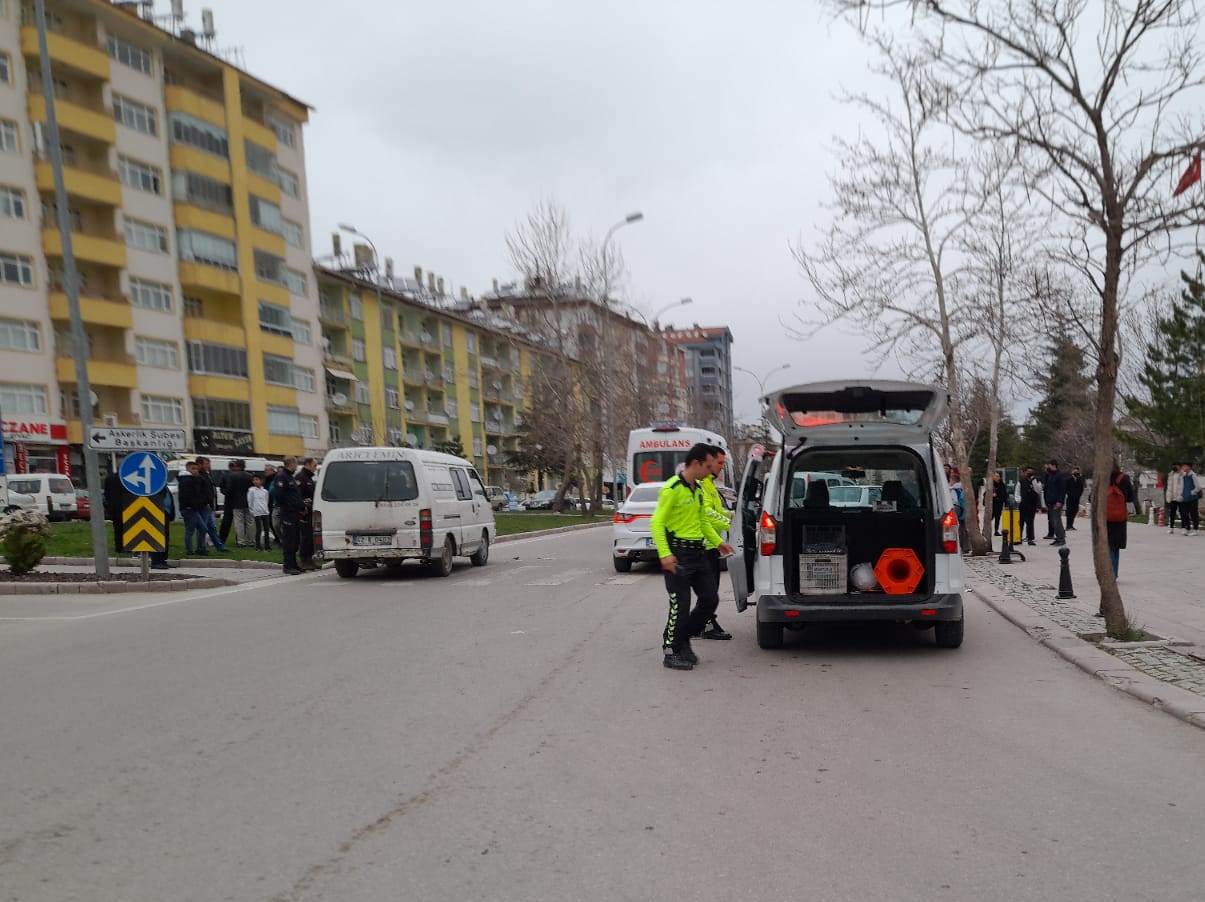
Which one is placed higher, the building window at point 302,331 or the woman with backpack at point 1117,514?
the building window at point 302,331

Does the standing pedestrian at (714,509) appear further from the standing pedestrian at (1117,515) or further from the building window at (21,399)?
the building window at (21,399)

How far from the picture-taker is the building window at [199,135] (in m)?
47.8

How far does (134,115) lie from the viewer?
1806 inches

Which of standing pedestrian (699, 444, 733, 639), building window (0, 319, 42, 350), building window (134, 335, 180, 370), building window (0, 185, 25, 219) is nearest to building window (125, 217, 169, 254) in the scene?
building window (134, 335, 180, 370)

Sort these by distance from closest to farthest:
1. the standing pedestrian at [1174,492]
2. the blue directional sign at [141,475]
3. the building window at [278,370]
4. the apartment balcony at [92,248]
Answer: the blue directional sign at [141,475] → the standing pedestrian at [1174,492] → the apartment balcony at [92,248] → the building window at [278,370]

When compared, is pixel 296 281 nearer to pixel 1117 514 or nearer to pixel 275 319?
pixel 275 319

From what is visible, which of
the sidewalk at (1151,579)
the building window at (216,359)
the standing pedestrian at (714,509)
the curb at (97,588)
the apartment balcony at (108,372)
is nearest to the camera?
the standing pedestrian at (714,509)

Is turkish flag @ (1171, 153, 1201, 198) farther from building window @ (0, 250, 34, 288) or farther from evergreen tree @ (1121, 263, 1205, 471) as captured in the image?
building window @ (0, 250, 34, 288)

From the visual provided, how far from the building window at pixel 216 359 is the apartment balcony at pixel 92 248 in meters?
5.14

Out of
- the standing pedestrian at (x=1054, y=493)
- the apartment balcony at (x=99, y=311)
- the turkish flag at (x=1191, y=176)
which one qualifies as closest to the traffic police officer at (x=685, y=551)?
the turkish flag at (x=1191, y=176)

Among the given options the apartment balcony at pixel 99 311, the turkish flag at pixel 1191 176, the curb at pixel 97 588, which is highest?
the apartment balcony at pixel 99 311

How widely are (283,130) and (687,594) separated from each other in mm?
53964

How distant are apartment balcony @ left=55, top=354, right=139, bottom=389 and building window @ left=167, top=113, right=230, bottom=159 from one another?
11017 mm

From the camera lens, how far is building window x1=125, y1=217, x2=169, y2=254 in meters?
45.5
